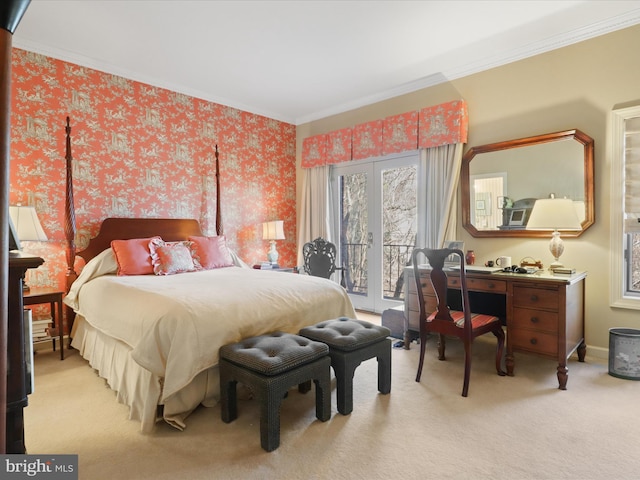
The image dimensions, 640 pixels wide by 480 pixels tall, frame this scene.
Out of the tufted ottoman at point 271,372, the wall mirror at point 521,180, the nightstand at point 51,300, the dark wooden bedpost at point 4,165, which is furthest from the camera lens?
the wall mirror at point 521,180

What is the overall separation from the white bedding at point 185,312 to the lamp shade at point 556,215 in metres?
1.66

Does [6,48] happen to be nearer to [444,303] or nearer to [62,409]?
[62,409]

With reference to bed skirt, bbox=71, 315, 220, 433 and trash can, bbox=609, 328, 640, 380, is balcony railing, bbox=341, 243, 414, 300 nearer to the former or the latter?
trash can, bbox=609, 328, 640, 380

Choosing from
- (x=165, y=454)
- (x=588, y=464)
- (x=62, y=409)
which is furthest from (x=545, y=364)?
(x=62, y=409)

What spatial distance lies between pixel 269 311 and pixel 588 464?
1.83 m

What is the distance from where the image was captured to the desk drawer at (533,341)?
2609mm

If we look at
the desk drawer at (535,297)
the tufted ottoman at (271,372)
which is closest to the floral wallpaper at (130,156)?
the tufted ottoman at (271,372)

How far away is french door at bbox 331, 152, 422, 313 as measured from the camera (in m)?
4.50

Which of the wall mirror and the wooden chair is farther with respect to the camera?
the wall mirror

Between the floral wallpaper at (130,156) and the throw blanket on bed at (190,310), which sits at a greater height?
the floral wallpaper at (130,156)

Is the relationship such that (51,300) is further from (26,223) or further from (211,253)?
(211,253)

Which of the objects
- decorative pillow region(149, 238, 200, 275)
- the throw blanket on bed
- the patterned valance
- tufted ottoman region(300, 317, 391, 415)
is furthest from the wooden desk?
decorative pillow region(149, 238, 200, 275)

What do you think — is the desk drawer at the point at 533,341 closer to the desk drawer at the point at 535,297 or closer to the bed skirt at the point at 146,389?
the desk drawer at the point at 535,297

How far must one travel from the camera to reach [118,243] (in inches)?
137
